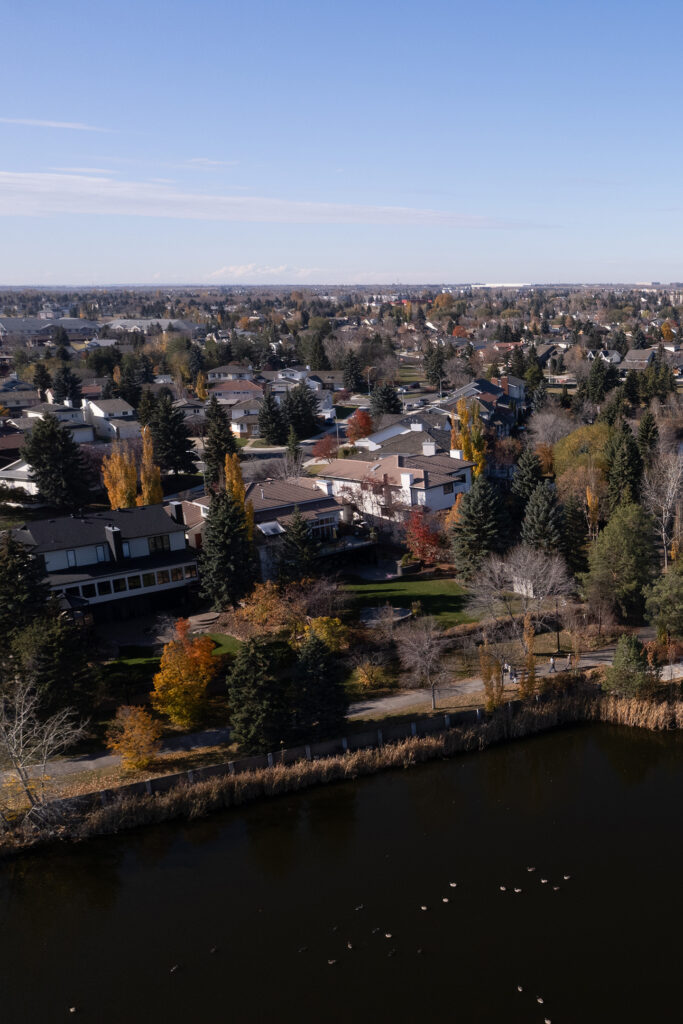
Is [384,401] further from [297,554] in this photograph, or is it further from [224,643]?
[224,643]

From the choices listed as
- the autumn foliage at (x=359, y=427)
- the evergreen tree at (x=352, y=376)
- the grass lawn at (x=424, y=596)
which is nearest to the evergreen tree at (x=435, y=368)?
the evergreen tree at (x=352, y=376)

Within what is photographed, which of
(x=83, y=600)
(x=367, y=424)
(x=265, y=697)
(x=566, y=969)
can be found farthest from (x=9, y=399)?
(x=566, y=969)

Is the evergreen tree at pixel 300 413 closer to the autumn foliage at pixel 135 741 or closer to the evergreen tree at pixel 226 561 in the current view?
the evergreen tree at pixel 226 561

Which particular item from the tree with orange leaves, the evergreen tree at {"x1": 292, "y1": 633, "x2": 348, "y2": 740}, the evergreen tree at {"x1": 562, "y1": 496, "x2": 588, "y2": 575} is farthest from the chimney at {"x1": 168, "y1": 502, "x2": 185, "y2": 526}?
the evergreen tree at {"x1": 562, "y1": 496, "x2": 588, "y2": 575}

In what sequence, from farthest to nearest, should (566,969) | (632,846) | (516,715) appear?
1. (516,715)
2. (632,846)
3. (566,969)

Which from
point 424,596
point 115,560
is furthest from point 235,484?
point 424,596

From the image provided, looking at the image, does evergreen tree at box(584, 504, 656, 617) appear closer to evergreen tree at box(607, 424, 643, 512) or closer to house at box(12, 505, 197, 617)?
evergreen tree at box(607, 424, 643, 512)

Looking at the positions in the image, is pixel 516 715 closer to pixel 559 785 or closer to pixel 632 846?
pixel 559 785
